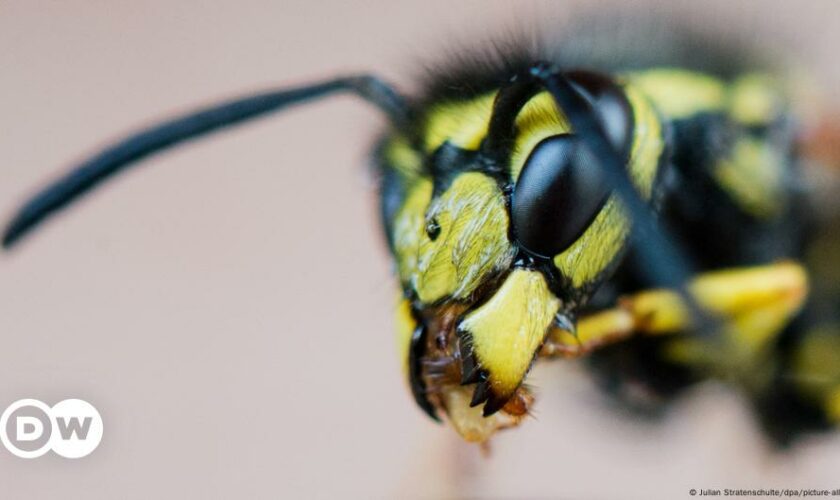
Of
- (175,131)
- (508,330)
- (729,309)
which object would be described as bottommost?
(729,309)

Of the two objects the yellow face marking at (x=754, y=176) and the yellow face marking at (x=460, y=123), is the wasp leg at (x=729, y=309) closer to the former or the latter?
the yellow face marking at (x=754, y=176)

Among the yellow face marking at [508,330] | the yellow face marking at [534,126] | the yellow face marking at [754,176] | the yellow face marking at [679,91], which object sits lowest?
the yellow face marking at [754,176]

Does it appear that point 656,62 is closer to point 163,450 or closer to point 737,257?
point 737,257

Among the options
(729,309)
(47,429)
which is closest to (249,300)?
(47,429)

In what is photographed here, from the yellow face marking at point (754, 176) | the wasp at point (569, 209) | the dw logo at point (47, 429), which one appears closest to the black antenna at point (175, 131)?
the wasp at point (569, 209)

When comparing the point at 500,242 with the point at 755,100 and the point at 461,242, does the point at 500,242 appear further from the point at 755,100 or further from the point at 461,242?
the point at 755,100

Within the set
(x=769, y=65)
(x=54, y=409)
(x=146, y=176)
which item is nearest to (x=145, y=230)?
(x=146, y=176)

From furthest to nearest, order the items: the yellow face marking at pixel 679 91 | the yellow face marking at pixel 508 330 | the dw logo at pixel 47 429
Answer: the dw logo at pixel 47 429 → the yellow face marking at pixel 679 91 → the yellow face marking at pixel 508 330
